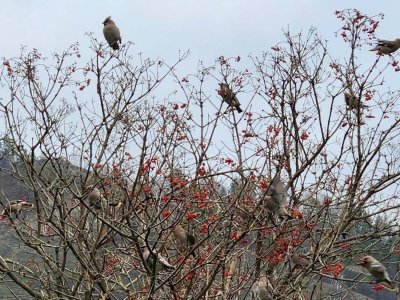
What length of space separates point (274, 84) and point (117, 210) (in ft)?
12.0

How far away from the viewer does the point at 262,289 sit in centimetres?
746

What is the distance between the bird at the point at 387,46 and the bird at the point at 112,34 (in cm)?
420

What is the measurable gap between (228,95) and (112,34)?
2208mm

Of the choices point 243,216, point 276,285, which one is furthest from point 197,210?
point 276,285

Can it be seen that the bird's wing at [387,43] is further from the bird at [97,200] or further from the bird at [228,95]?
the bird at [97,200]

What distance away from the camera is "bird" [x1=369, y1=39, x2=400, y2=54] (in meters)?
9.84

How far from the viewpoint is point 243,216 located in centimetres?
809

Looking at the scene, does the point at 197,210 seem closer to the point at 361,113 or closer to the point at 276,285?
the point at 276,285

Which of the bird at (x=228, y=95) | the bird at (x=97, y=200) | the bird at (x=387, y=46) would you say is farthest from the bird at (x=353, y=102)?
the bird at (x=97, y=200)

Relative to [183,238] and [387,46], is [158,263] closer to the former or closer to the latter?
[183,238]

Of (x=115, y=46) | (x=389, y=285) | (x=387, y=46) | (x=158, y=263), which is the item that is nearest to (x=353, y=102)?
(x=387, y=46)

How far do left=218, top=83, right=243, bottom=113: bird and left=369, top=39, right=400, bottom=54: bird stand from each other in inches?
97.1

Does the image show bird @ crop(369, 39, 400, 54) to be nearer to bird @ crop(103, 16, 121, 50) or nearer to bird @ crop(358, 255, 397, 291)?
bird @ crop(358, 255, 397, 291)

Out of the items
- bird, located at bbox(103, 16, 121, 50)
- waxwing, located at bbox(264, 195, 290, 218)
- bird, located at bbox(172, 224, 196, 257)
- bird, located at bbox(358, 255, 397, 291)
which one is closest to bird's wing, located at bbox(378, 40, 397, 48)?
waxwing, located at bbox(264, 195, 290, 218)
